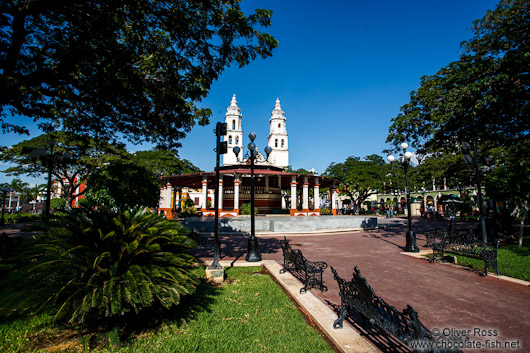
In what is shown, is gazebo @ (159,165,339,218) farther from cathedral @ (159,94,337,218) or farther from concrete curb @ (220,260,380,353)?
concrete curb @ (220,260,380,353)

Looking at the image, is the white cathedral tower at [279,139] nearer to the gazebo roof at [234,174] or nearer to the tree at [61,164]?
the gazebo roof at [234,174]

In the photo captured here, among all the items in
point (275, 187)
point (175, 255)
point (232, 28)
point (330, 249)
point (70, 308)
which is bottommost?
point (330, 249)

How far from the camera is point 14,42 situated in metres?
5.77

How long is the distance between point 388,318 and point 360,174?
137 ft

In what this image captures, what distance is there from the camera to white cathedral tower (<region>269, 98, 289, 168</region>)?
68.3 m

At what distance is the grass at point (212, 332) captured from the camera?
131 inches

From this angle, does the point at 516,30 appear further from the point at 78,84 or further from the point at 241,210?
the point at 241,210

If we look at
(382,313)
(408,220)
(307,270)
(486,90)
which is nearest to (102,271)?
(382,313)

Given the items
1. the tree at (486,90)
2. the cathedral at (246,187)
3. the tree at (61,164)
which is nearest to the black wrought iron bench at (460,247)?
the tree at (486,90)

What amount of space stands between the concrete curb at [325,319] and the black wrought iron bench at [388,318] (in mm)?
176

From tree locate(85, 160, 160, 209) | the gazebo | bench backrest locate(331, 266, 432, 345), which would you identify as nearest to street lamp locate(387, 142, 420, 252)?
bench backrest locate(331, 266, 432, 345)

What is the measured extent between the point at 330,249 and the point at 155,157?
3119cm

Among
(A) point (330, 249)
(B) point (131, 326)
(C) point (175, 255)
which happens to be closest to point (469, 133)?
(A) point (330, 249)

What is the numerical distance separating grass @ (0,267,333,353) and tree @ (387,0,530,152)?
10194 mm
